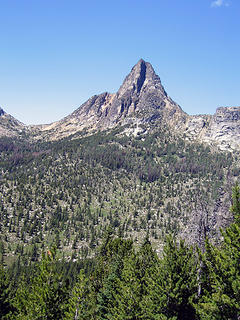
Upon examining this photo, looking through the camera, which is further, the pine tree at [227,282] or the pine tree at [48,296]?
the pine tree at [48,296]

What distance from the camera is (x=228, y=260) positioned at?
2448 centimetres

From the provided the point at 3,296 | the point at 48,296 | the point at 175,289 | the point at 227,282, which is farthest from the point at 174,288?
the point at 3,296

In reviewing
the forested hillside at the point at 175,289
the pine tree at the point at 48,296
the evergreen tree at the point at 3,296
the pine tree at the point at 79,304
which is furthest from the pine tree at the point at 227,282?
the evergreen tree at the point at 3,296

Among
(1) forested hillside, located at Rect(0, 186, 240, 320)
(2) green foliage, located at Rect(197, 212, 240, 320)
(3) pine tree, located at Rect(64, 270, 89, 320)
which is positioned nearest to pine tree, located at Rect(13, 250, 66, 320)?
(1) forested hillside, located at Rect(0, 186, 240, 320)

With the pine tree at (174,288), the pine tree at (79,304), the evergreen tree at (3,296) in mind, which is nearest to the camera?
the pine tree at (174,288)

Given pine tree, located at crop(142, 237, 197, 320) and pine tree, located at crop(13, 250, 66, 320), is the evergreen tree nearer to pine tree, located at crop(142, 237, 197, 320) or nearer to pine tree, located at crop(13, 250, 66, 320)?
pine tree, located at crop(13, 250, 66, 320)

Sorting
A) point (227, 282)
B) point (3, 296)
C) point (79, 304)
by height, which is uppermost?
point (227, 282)

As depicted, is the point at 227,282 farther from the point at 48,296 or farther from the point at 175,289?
the point at 48,296

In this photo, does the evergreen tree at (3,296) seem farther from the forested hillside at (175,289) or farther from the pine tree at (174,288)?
the pine tree at (174,288)

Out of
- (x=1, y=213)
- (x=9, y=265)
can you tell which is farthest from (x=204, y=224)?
(x=1, y=213)

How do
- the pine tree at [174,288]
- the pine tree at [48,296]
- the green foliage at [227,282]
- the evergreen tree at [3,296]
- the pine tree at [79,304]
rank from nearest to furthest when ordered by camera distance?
the green foliage at [227,282], the pine tree at [174,288], the pine tree at [48,296], the pine tree at [79,304], the evergreen tree at [3,296]

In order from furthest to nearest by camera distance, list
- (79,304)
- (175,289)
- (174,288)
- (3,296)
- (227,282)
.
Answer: (3,296) < (79,304) < (174,288) < (175,289) < (227,282)

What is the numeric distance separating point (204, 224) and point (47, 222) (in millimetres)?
175751

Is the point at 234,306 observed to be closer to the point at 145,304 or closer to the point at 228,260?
the point at 228,260
